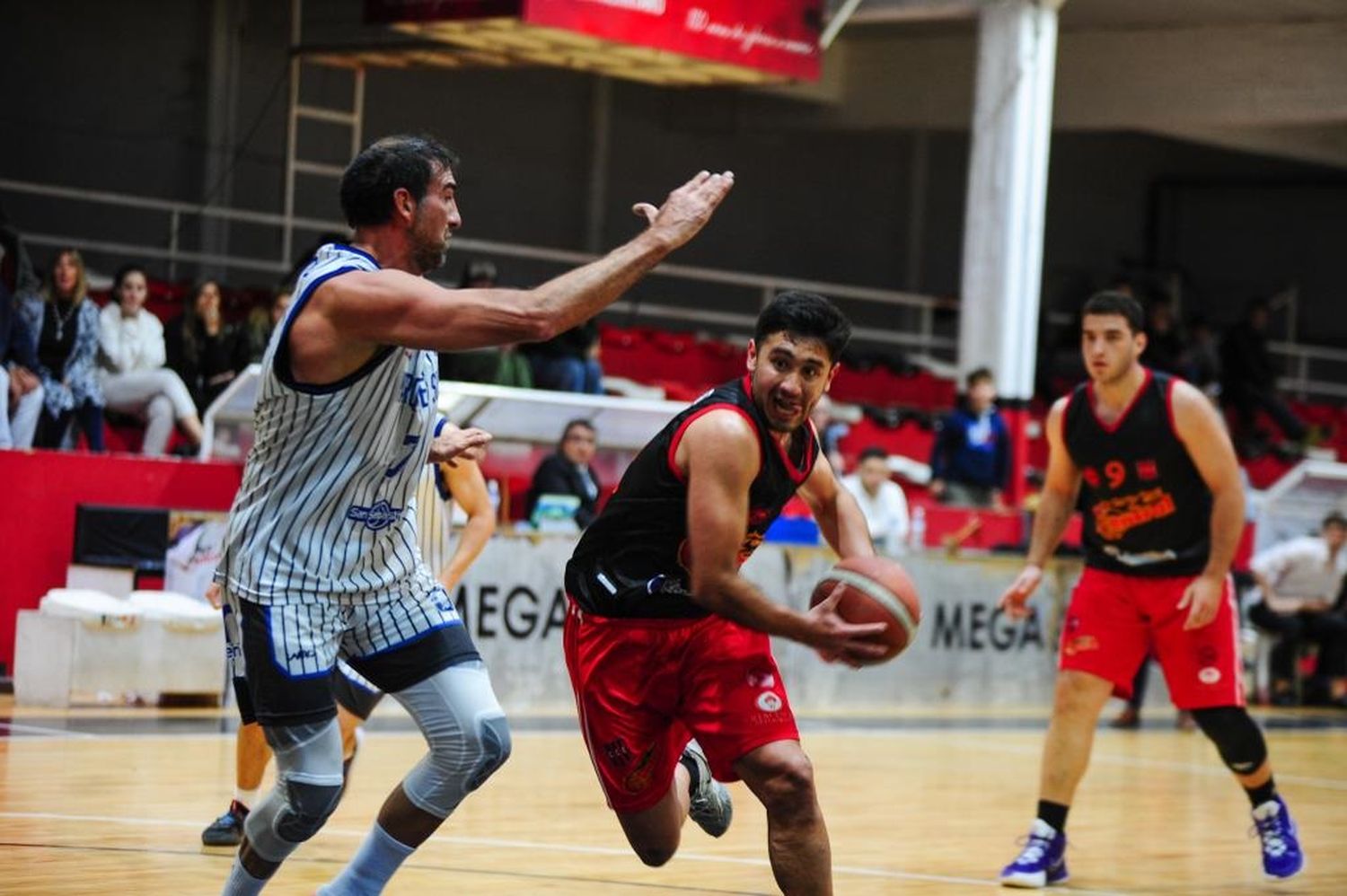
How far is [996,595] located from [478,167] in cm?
1047

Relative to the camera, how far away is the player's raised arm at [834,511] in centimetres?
563

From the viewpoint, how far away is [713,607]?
16.9 feet

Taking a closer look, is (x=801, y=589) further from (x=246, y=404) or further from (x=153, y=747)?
(x=153, y=747)

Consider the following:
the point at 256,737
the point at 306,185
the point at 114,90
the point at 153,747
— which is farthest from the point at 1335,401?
Result: the point at 256,737

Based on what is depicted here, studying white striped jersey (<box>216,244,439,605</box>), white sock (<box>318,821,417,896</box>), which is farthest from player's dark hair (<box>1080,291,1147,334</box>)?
white sock (<box>318,821,417,896</box>)

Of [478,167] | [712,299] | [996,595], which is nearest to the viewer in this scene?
[996,595]

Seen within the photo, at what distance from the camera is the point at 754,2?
1684 cm

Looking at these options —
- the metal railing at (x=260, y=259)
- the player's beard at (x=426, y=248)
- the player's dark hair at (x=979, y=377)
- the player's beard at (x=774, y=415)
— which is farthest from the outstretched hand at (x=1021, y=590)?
the metal railing at (x=260, y=259)

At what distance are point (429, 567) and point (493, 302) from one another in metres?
3.19

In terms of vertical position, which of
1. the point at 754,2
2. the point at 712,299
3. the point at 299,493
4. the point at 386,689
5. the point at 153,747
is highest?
the point at 754,2

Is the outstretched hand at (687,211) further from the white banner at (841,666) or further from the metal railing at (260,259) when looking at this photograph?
the metal railing at (260,259)

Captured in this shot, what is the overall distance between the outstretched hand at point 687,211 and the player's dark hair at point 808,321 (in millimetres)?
480

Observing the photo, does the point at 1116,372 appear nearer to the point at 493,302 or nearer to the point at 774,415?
the point at 774,415

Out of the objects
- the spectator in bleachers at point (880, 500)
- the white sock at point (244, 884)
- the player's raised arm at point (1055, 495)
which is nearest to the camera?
the white sock at point (244, 884)
